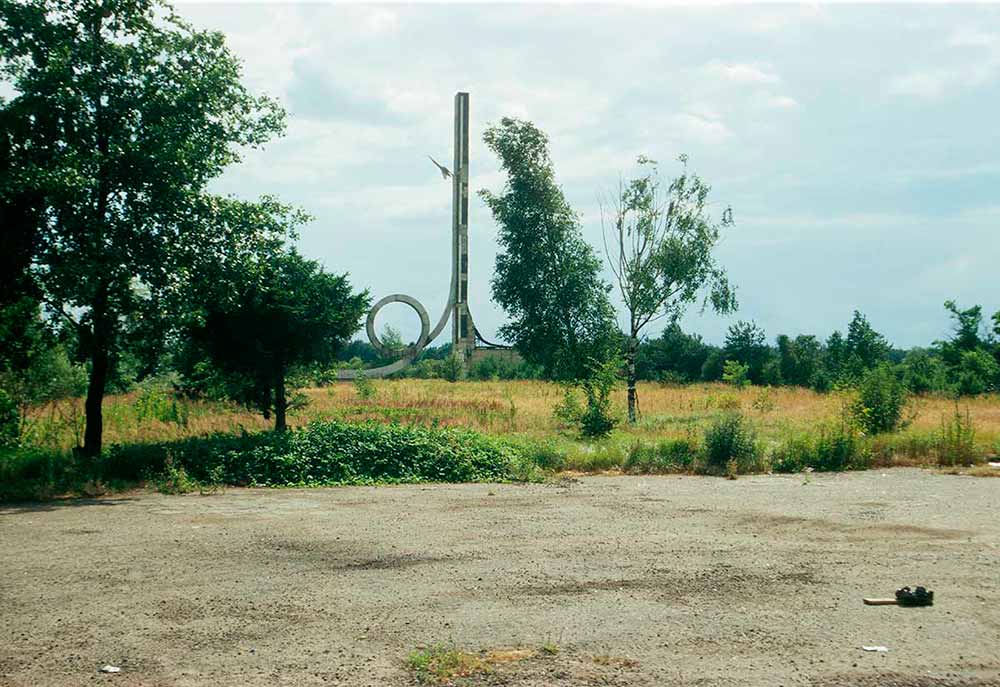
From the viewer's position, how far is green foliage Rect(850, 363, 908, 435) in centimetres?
2030

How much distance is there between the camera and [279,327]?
1711 cm

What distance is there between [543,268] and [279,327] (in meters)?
12.2

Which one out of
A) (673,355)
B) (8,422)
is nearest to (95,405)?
(8,422)

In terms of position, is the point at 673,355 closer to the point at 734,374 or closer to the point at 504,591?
the point at 734,374

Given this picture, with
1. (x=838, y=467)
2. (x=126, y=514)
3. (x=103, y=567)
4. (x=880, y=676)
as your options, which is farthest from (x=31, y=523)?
(x=838, y=467)

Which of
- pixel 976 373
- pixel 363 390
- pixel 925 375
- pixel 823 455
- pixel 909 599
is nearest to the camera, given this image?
pixel 909 599

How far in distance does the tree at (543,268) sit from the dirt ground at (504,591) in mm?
15353

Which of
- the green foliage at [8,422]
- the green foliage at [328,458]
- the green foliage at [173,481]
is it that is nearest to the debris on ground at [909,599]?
the green foliage at [328,458]

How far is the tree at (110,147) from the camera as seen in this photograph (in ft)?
45.1

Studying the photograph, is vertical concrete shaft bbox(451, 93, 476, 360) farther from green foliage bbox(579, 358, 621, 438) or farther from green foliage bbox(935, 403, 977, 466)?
green foliage bbox(935, 403, 977, 466)

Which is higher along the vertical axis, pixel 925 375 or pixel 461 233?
pixel 461 233

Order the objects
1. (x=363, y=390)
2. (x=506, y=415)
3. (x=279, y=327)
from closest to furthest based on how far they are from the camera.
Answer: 1. (x=279, y=327)
2. (x=506, y=415)
3. (x=363, y=390)

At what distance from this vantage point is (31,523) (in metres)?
10.8

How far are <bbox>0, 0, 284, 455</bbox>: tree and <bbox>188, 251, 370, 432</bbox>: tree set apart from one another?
192 cm
